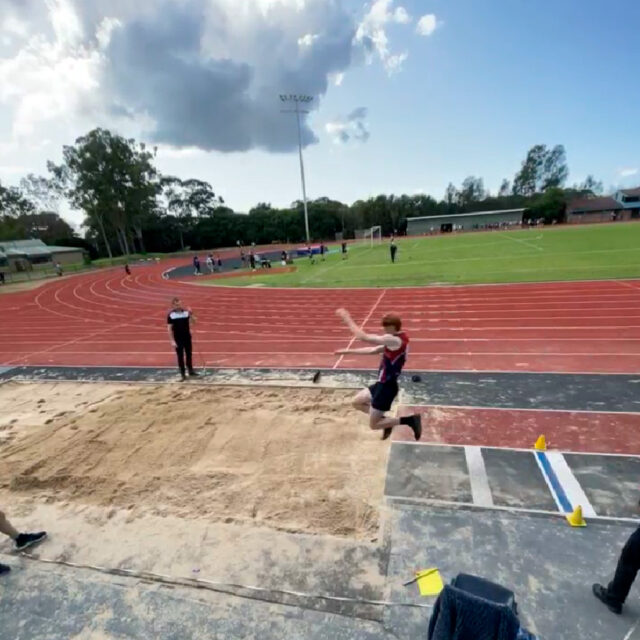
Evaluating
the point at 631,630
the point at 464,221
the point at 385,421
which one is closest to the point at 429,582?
the point at 631,630

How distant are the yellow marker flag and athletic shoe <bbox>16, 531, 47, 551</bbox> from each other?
3578 mm

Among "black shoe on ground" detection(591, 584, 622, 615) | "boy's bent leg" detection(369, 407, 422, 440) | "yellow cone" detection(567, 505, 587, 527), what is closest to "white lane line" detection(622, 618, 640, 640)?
"black shoe on ground" detection(591, 584, 622, 615)

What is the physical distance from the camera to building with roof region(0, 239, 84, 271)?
4200 cm

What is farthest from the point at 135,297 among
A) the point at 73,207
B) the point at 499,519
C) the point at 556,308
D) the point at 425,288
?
the point at 73,207

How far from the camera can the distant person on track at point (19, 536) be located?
3.56 m

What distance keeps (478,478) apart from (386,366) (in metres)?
1.64

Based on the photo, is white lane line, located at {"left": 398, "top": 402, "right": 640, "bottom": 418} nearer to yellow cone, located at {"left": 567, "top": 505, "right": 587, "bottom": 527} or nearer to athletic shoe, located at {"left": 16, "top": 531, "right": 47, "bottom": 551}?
yellow cone, located at {"left": 567, "top": 505, "right": 587, "bottom": 527}

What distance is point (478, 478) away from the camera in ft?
14.2

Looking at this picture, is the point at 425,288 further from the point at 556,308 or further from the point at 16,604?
the point at 16,604

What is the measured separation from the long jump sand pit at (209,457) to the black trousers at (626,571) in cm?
180

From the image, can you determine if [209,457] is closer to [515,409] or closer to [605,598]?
[605,598]

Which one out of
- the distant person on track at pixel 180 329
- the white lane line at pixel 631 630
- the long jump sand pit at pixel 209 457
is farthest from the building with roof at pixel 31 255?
the white lane line at pixel 631 630

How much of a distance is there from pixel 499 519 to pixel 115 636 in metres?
3.28

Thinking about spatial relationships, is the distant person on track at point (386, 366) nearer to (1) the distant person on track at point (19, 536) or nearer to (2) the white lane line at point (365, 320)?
(2) the white lane line at point (365, 320)
